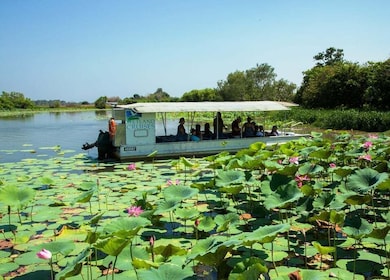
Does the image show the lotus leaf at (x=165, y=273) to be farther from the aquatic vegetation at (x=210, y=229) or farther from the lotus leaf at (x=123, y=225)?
the lotus leaf at (x=123, y=225)

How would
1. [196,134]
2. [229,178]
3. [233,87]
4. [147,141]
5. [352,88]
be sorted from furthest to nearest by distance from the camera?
[233,87], [352,88], [196,134], [147,141], [229,178]

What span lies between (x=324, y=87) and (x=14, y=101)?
190 ft

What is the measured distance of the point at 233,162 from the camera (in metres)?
6.08

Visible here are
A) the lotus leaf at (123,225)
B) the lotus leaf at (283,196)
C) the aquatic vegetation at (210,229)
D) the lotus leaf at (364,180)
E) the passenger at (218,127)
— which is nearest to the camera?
the aquatic vegetation at (210,229)

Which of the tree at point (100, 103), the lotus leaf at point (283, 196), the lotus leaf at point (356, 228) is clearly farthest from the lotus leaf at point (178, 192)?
the tree at point (100, 103)

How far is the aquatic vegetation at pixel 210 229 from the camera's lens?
2983mm

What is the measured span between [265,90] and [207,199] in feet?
150

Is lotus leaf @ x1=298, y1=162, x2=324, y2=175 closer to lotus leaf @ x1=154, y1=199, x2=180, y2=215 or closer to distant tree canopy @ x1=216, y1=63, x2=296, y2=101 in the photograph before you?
lotus leaf @ x1=154, y1=199, x2=180, y2=215

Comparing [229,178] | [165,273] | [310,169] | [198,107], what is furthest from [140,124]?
[165,273]

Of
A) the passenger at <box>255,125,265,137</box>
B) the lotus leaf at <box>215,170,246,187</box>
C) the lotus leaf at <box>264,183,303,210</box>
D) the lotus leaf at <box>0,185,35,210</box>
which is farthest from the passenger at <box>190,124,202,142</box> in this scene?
the lotus leaf at <box>264,183,303,210</box>

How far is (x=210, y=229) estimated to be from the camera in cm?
440

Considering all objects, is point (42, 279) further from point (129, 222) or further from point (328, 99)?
point (328, 99)

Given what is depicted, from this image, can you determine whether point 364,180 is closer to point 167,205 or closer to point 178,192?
point 178,192

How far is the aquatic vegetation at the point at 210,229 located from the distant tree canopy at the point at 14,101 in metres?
62.8
